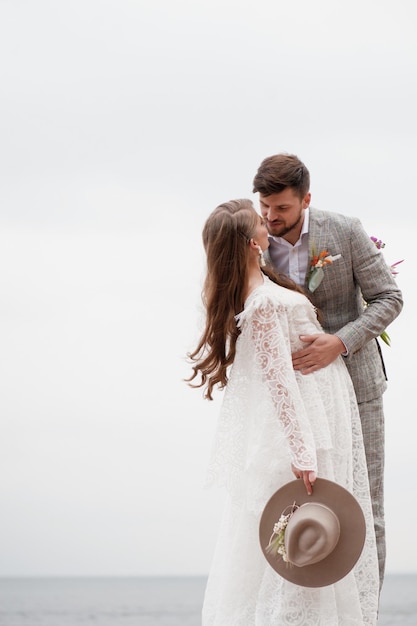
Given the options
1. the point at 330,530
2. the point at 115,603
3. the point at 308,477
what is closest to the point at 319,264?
the point at 308,477

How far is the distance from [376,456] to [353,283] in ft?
2.03

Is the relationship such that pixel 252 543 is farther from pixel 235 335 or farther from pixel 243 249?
pixel 243 249

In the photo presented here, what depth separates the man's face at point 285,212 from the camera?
3496mm

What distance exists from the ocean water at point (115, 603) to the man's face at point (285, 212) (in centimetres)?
636

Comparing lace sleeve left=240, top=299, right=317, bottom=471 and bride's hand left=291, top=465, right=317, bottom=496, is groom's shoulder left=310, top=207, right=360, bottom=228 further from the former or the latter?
bride's hand left=291, top=465, right=317, bottom=496

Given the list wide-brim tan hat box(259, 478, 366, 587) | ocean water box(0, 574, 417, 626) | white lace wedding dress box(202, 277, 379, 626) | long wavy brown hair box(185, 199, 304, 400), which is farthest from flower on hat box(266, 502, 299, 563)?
ocean water box(0, 574, 417, 626)

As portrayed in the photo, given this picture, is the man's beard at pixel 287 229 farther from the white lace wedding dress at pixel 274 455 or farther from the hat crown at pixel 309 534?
the hat crown at pixel 309 534

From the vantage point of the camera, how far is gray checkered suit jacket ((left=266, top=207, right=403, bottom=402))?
3.59 m

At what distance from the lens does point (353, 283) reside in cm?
366

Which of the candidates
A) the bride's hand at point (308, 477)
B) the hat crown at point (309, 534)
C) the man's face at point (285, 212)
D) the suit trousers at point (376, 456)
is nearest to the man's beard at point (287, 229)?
the man's face at point (285, 212)

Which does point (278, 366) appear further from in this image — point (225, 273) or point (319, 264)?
point (319, 264)

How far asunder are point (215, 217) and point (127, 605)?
858 centimetres

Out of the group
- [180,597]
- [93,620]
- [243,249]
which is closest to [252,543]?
[243,249]

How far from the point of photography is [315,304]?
3652mm
